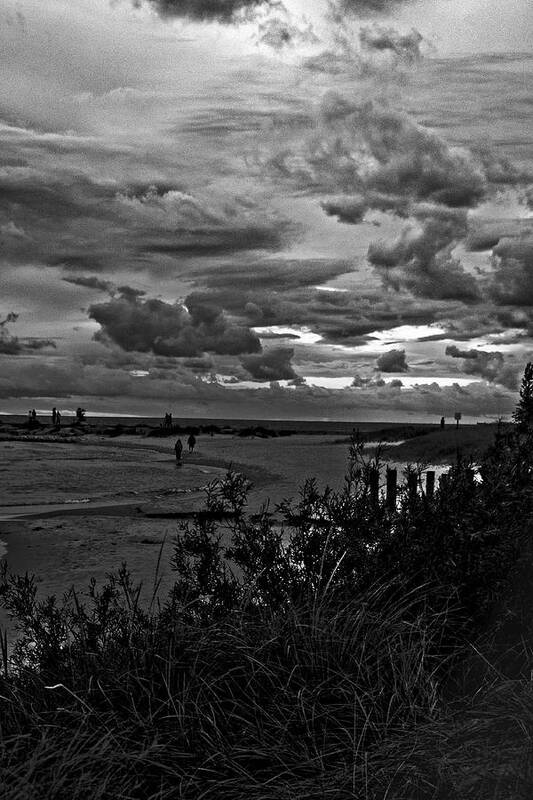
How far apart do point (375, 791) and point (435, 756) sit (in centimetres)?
39

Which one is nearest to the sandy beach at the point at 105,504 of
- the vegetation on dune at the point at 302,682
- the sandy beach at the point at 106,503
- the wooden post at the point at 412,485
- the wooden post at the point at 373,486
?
the sandy beach at the point at 106,503

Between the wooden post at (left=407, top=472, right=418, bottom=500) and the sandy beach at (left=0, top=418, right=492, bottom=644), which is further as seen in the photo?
the sandy beach at (left=0, top=418, right=492, bottom=644)

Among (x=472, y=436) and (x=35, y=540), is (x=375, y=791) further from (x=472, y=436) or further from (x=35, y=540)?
(x=472, y=436)

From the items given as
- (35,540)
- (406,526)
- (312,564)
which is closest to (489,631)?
(406,526)

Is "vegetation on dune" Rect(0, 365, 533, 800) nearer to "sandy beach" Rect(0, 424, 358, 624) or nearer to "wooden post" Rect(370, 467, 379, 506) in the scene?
"wooden post" Rect(370, 467, 379, 506)

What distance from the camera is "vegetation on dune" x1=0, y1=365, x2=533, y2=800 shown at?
3664 millimetres

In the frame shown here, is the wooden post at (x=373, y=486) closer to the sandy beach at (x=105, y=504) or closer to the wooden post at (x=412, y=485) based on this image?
the wooden post at (x=412, y=485)

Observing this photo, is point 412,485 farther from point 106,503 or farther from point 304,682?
point 106,503

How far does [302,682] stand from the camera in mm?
4375

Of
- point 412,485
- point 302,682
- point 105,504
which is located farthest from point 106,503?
point 302,682

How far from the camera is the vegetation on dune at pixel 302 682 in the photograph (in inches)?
144

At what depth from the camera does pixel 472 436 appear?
4069 centimetres

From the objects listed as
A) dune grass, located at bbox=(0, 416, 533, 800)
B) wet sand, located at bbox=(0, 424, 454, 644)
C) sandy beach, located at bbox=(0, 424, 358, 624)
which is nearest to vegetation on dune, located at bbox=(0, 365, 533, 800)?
dune grass, located at bbox=(0, 416, 533, 800)

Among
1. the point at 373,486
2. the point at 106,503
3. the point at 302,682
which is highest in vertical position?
the point at 373,486
